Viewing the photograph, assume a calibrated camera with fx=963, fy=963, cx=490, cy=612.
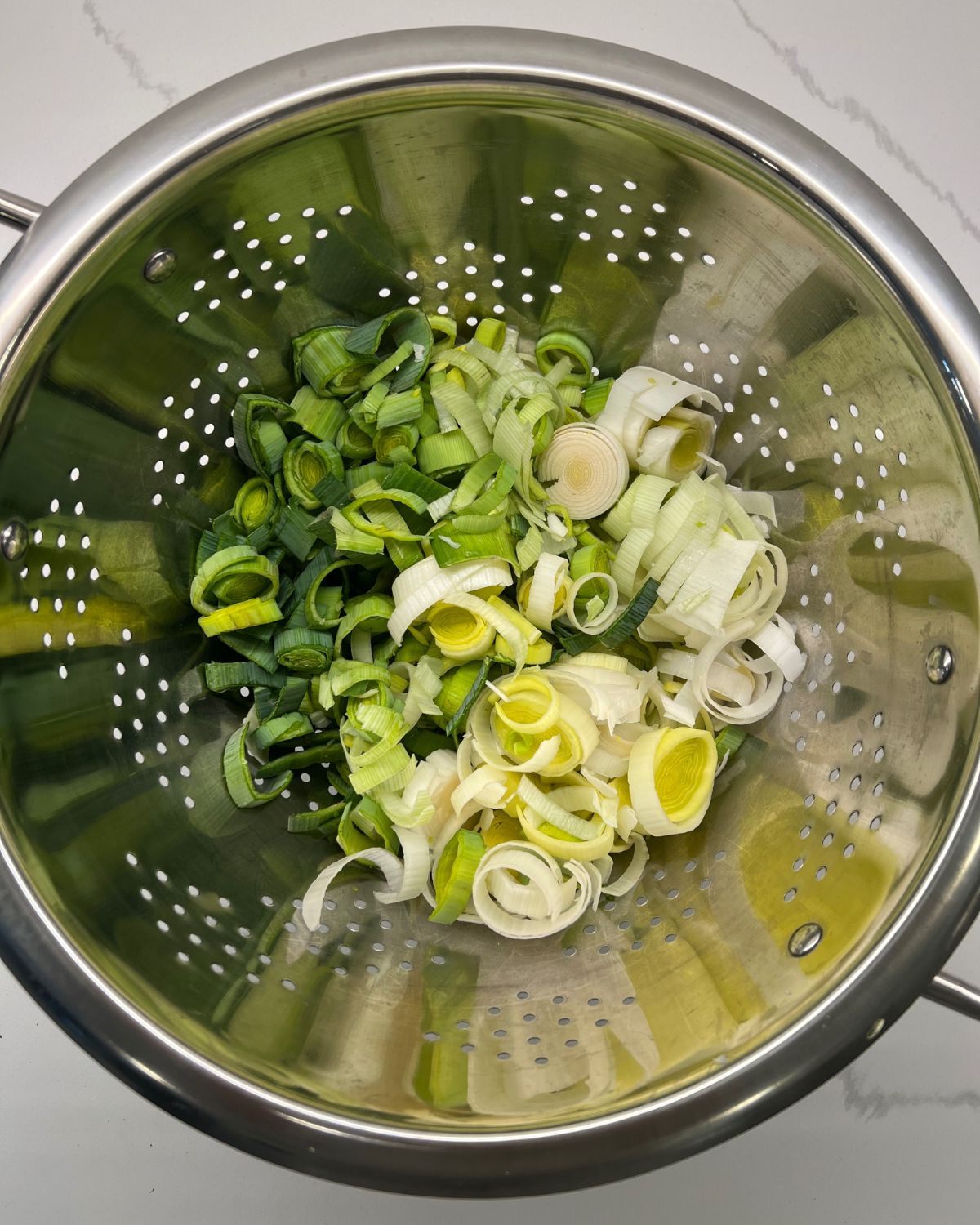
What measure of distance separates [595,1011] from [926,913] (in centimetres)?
34

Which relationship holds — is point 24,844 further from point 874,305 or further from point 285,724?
point 874,305

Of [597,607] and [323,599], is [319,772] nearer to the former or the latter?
[323,599]

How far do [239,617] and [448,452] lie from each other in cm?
29

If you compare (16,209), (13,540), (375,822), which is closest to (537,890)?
(375,822)

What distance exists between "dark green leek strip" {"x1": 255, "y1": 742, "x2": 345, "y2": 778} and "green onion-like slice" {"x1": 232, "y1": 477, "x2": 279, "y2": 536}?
254mm

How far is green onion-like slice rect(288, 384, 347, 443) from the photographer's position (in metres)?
1.06

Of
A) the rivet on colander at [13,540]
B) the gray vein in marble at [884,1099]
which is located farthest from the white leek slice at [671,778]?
the rivet on colander at [13,540]

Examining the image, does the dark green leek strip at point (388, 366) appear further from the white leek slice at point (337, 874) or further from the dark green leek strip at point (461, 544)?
the white leek slice at point (337, 874)

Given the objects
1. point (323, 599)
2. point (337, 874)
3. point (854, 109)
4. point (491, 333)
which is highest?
point (854, 109)

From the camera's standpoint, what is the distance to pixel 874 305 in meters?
0.84

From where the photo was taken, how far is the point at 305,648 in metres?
1.04

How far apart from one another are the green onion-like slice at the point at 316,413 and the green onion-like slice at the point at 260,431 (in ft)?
0.05

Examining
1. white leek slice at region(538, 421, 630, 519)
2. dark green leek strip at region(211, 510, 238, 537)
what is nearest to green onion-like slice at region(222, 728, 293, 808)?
dark green leek strip at region(211, 510, 238, 537)

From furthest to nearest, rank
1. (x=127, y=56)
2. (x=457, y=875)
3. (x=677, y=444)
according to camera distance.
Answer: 1. (x=127, y=56)
2. (x=677, y=444)
3. (x=457, y=875)
